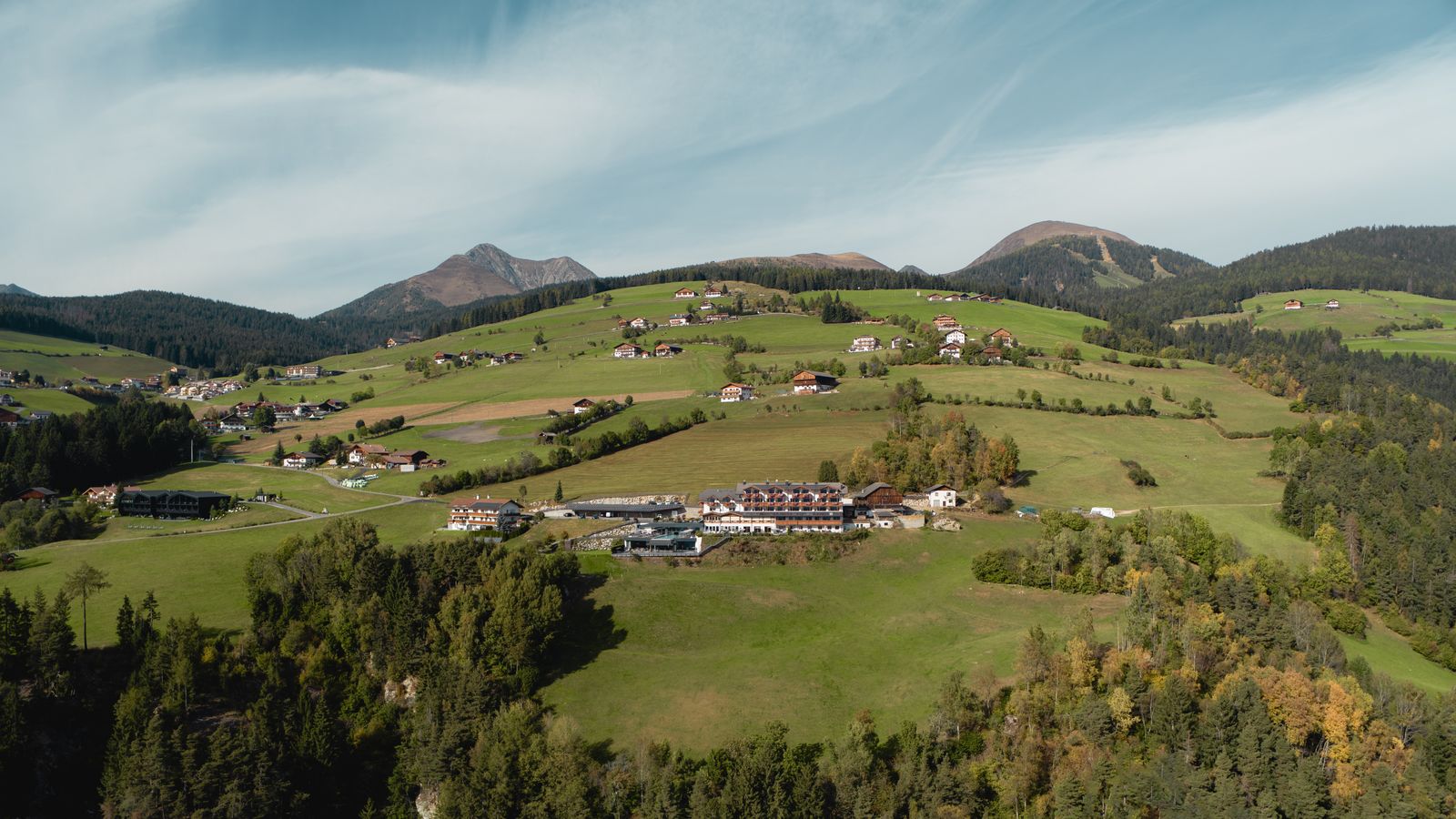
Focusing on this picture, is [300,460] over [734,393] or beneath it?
beneath

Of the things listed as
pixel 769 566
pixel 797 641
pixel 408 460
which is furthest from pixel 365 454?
pixel 797 641

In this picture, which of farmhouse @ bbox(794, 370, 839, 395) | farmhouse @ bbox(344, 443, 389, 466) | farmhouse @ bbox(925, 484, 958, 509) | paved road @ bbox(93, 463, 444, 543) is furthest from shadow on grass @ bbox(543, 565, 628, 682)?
farmhouse @ bbox(794, 370, 839, 395)

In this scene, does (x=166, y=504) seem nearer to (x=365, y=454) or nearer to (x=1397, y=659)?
(x=365, y=454)

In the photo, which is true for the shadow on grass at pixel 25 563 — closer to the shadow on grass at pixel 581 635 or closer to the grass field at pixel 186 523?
the grass field at pixel 186 523

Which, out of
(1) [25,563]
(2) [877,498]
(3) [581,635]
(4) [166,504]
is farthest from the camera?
(4) [166,504]

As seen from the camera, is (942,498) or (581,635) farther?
(942,498)

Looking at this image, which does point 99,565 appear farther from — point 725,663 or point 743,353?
point 743,353

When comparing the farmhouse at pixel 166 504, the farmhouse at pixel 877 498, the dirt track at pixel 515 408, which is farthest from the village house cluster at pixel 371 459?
the farmhouse at pixel 877 498
